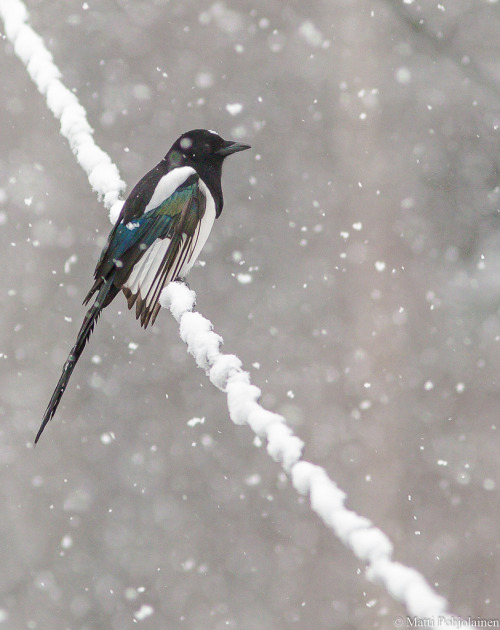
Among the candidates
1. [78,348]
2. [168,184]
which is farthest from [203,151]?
[78,348]

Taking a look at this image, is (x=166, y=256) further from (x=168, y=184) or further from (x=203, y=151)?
(x=203, y=151)

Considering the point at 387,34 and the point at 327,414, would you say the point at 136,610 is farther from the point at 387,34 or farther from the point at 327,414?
the point at 387,34

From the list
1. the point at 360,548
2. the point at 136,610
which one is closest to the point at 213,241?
the point at 136,610

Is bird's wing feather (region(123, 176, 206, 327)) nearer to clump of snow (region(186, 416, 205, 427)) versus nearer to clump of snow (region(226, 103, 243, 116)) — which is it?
clump of snow (region(226, 103, 243, 116))

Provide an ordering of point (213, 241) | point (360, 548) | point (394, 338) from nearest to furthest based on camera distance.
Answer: point (360, 548) → point (213, 241) → point (394, 338)

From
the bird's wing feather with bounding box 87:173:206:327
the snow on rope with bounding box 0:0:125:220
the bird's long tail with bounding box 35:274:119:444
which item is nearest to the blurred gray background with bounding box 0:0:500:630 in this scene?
the bird's wing feather with bounding box 87:173:206:327

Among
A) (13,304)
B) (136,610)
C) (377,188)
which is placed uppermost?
(377,188)
